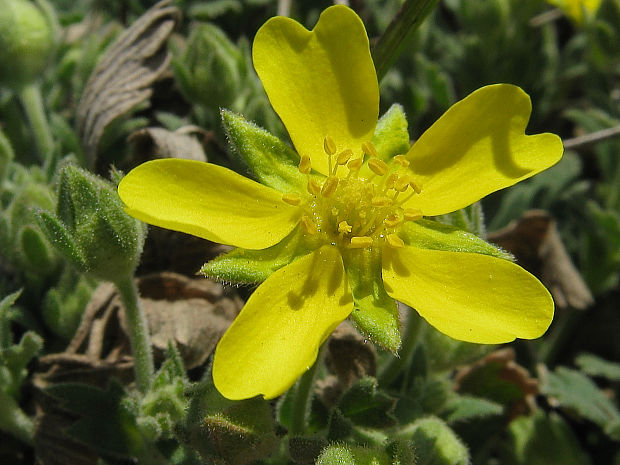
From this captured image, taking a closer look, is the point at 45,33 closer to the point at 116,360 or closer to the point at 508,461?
the point at 116,360

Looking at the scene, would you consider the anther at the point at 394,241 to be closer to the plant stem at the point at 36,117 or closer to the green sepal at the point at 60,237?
the green sepal at the point at 60,237

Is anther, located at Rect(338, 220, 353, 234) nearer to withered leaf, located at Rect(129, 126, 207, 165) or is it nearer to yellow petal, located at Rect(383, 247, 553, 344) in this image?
yellow petal, located at Rect(383, 247, 553, 344)

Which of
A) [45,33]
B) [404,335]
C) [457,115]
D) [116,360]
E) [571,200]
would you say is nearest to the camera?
[457,115]

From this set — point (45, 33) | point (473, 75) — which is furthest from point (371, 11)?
point (45, 33)

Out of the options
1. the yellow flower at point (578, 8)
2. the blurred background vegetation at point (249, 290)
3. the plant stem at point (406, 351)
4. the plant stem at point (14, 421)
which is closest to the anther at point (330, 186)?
the blurred background vegetation at point (249, 290)

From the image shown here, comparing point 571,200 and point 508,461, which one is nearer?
point 508,461

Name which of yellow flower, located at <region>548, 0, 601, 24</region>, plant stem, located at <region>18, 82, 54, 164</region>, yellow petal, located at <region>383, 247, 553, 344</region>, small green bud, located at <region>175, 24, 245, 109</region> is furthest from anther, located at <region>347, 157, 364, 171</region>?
yellow flower, located at <region>548, 0, 601, 24</region>
